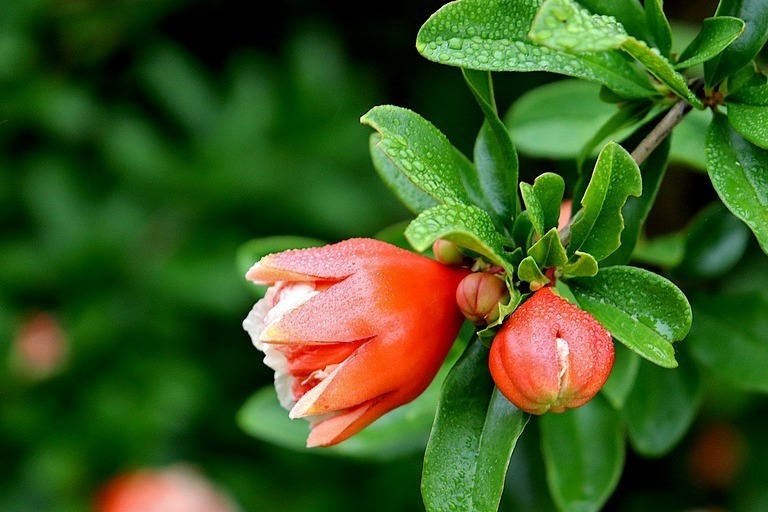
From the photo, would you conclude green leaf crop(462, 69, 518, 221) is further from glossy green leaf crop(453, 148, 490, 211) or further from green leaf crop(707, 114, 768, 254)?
green leaf crop(707, 114, 768, 254)

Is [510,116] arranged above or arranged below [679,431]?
above

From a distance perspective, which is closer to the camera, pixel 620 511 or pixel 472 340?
pixel 472 340

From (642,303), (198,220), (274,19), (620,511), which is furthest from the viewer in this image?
(274,19)

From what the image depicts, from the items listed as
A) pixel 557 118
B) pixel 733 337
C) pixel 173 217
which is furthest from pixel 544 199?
pixel 173 217

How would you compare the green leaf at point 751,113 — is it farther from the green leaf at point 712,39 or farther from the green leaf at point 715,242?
the green leaf at point 715,242

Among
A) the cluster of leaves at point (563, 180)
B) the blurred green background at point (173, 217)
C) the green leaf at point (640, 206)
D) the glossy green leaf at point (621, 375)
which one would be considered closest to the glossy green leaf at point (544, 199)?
the cluster of leaves at point (563, 180)

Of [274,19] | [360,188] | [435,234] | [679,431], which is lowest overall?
[360,188]

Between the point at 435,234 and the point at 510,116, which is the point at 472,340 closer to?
the point at 435,234

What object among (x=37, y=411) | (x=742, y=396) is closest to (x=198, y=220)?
(x=37, y=411)

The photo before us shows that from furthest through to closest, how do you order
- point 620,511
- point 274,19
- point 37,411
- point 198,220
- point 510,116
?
point 274,19, point 198,220, point 37,411, point 620,511, point 510,116
